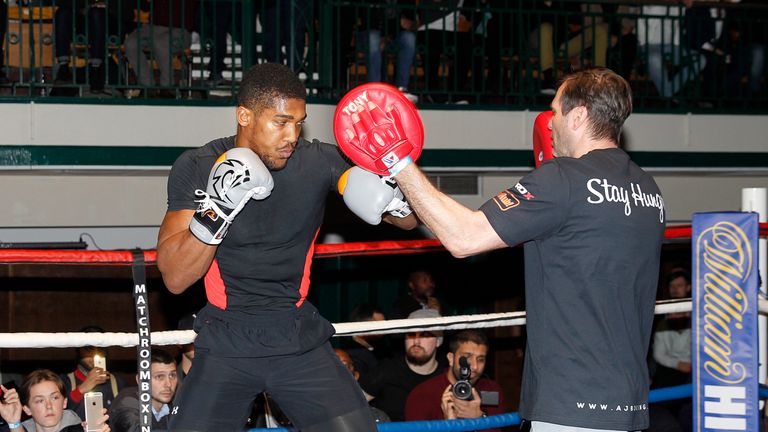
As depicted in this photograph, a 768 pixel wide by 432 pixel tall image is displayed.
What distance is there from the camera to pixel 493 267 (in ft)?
27.7

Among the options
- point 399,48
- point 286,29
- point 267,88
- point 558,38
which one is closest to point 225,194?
point 267,88

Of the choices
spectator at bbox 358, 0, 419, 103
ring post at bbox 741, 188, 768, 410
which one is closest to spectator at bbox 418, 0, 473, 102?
spectator at bbox 358, 0, 419, 103

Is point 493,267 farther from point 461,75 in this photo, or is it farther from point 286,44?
point 286,44

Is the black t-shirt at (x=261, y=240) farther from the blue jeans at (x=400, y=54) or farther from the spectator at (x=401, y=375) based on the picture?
the blue jeans at (x=400, y=54)

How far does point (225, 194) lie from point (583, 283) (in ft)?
3.26

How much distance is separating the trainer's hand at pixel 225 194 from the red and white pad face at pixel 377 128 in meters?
0.26

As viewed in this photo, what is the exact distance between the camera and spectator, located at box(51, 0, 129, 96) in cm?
664

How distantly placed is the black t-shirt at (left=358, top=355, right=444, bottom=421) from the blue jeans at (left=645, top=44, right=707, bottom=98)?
170 inches

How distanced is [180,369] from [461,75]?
403cm

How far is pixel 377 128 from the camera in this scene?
99.0 inches

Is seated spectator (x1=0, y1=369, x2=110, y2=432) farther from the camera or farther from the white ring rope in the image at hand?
the camera

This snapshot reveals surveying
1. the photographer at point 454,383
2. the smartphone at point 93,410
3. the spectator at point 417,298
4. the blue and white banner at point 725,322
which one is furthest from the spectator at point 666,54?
the smartphone at point 93,410

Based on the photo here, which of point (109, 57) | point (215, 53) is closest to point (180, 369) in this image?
point (215, 53)

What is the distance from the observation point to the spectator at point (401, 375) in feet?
16.7
